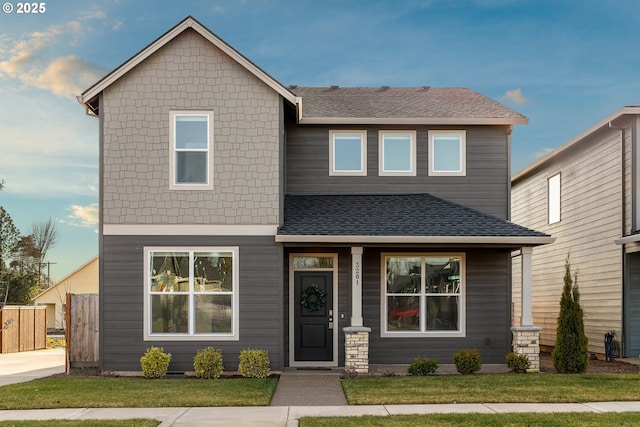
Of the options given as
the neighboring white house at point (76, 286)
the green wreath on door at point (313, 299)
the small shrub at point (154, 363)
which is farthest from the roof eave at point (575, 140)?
the neighboring white house at point (76, 286)

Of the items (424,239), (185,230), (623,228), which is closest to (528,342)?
(424,239)

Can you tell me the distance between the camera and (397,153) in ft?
54.1

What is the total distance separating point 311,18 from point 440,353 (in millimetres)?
10022

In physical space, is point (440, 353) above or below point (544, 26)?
below

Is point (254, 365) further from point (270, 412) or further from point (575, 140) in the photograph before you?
point (575, 140)

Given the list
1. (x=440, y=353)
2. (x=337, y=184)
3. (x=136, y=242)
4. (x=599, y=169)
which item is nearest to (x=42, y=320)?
(x=136, y=242)

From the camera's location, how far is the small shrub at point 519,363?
1412 cm

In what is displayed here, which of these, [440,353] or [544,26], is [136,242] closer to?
[440,353]

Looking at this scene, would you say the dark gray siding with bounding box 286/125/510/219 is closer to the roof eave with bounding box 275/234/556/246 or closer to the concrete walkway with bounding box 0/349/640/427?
the roof eave with bounding box 275/234/556/246

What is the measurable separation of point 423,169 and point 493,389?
6245 mm

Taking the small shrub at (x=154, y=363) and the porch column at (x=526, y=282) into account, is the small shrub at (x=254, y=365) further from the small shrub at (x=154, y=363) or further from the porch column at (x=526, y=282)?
the porch column at (x=526, y=282)

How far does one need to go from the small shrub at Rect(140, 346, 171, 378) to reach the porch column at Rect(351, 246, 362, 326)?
388 cm

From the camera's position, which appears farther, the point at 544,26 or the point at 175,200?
the point at 544,26

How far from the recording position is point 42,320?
77.8 ft
